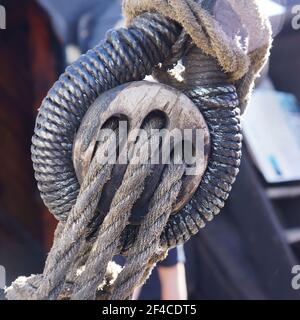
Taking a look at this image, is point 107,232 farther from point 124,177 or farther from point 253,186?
point 253,186

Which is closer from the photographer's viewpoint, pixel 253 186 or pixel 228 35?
pixel 228 35

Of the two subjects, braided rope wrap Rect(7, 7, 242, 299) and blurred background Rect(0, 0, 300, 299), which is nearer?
braided rope wrap Rect(7, 7, 242, 299)

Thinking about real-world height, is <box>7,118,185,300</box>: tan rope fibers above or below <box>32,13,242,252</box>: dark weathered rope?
below

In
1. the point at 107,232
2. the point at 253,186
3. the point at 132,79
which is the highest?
the point at 253,186

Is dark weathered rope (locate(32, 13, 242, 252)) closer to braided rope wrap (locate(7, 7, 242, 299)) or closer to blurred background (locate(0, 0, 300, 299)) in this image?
braided rope wrap (locate(7, 7, 242, 299))

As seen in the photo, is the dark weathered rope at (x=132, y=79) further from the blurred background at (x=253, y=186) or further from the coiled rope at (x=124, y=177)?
the blurred background at (x=253, y=186)

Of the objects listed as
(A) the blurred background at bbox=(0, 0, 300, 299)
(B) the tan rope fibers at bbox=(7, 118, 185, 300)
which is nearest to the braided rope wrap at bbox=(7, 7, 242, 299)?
(B) the tan rope fibers at bbox=(7, 118, 185, 300)

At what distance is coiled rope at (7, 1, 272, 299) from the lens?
0.51 meters

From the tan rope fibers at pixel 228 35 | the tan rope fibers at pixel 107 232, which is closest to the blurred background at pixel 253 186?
the tan rope fibers at pixel 228 35

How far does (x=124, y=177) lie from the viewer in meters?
0.51

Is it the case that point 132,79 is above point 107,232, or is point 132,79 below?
above

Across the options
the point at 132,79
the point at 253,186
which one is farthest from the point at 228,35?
the point at 253,186

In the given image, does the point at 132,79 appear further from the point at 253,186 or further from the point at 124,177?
the point at 253,186

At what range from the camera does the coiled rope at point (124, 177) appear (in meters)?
0.51
